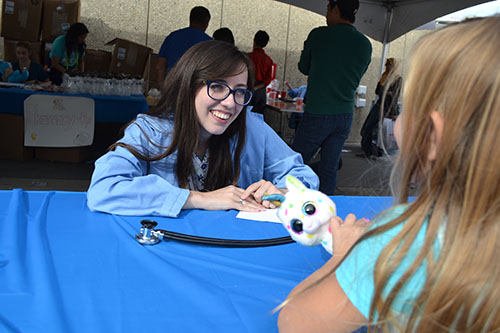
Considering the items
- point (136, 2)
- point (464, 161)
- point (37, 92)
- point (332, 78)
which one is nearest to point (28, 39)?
point (136, 2)

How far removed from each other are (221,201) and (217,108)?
380 mm

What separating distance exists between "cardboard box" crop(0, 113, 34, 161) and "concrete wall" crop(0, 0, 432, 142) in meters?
2.91

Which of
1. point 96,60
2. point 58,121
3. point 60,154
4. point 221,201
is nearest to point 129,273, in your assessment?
point 221,201

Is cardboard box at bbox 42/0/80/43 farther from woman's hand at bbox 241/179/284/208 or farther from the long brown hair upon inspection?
woman's hand at bbox 241/179/284/208

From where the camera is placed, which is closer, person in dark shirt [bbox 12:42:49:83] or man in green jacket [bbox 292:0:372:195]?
man in green jacket [bbox 292:0:372:195]

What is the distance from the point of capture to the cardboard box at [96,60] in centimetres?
632

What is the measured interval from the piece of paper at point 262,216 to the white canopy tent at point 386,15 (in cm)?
397

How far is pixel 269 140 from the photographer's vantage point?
1.91 metres

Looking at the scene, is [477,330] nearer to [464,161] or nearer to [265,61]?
[464,161]

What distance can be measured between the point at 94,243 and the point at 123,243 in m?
0.07

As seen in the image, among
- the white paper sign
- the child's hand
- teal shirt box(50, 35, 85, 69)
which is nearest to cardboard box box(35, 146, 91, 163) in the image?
the white paper sign

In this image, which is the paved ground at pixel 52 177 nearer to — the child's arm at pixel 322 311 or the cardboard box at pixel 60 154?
the cardboard box at pixel 60 154

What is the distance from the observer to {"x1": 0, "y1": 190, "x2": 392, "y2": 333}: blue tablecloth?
0.78 m

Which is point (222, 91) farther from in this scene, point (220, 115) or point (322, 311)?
point (322, 311)
